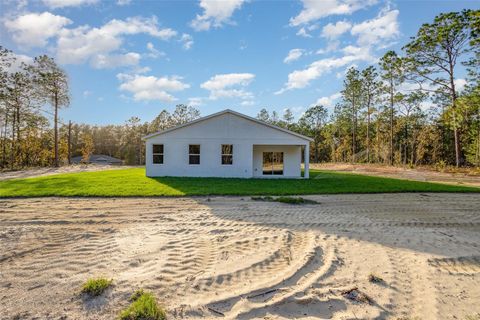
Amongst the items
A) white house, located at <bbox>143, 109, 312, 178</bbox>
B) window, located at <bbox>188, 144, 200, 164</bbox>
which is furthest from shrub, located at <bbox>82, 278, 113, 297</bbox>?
window, located at <bbox>188, 144, 200, 164</bbox>

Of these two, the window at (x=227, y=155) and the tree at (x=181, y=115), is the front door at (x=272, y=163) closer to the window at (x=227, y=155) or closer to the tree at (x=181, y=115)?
the window at (x=227, y=155)

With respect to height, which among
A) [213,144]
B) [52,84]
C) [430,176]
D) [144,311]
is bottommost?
[144,311]

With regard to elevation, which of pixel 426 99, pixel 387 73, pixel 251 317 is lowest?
pixel 251 317

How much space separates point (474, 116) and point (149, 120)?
45.5 m

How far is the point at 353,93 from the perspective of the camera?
34719 millimetres

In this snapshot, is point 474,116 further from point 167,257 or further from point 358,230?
point 167,257

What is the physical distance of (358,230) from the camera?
5625 millimetres

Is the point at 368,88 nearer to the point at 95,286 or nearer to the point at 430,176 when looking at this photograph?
the point at 430,176

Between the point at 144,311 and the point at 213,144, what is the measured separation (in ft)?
46.5

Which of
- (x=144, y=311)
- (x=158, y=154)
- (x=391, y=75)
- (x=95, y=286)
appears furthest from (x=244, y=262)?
(x=391, y=75)

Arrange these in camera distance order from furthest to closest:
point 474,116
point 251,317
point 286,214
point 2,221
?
point 474,116, point 286,214, point 2,221, point 251,317

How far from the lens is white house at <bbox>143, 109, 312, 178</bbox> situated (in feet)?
54.3

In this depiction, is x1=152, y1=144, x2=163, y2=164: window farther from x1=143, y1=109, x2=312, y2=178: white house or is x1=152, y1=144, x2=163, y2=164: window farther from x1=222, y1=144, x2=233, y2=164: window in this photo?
x1=222, y1=144, x2=233, y2=164: window

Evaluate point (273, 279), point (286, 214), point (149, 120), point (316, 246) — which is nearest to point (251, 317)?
point (273, 279)
